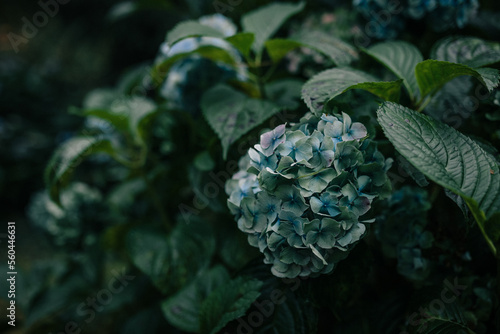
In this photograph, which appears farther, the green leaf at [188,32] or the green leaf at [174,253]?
the green leaf at [174,253]

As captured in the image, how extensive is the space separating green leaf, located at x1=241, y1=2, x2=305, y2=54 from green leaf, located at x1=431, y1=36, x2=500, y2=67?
395 millimetres

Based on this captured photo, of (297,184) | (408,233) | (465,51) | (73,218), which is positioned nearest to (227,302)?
(297,184)

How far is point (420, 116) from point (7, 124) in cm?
271

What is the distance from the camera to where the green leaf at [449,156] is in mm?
664

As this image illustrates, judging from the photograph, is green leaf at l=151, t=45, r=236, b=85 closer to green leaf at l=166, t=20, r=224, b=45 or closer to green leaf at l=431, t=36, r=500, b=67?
green leaf at l=166, t=20, r=224, b=45

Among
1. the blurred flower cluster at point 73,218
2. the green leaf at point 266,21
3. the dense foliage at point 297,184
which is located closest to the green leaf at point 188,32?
the dense foliage at point 297,184

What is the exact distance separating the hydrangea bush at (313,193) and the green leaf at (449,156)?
0.25 ft

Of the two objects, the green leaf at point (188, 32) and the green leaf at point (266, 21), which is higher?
the green leaf at point (188, 32)

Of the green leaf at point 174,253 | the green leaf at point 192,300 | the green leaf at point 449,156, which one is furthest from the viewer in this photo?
the green leaf at point 174,253

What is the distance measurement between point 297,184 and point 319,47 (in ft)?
1.33

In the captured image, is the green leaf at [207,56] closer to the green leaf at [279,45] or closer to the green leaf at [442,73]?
the green leaf at [279,45]

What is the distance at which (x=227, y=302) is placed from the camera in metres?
0.88

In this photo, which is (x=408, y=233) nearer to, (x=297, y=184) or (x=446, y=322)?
(x=446, y=322)

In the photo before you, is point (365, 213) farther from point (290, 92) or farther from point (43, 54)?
point (43, 54)
